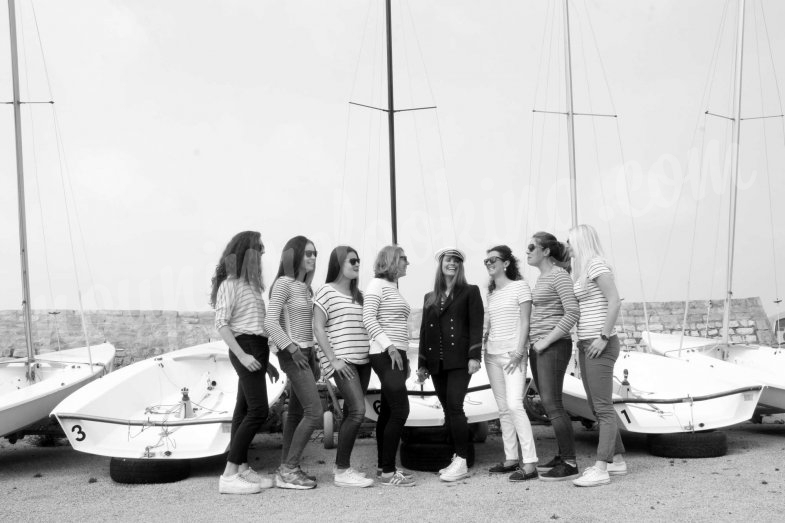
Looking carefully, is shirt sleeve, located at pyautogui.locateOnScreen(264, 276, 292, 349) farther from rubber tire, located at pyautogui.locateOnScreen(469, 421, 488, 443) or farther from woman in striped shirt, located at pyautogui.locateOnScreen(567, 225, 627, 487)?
rubber tire, located at pyautogui.locateOnScreen(469, 421, 488, 443)

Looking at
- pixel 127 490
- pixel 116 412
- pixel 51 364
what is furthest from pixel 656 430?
pixel 51 364

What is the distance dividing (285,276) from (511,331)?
1.47 metres

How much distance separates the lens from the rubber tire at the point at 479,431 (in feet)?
19.8

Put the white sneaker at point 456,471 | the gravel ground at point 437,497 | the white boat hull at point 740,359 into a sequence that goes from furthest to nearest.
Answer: the white boat hull at point 740,359
the white sneaker at point 456,471
the gravel ground at point 437,497

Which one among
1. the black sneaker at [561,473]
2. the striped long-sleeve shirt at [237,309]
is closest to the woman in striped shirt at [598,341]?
the black sneaker at [561,473]

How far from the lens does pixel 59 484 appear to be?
486 cm

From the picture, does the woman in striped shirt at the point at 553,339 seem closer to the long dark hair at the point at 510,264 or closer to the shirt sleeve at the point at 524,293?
the shirt sleeve at the point at 524,293

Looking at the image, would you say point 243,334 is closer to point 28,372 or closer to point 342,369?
point 342,369

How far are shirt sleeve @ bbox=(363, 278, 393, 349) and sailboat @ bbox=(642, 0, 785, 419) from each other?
3.38 metres

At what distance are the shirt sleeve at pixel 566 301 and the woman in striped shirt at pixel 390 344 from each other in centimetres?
95

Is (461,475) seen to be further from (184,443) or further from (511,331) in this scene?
(184,443)

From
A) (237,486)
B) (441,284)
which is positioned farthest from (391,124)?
(237,486)

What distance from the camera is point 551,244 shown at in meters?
4.64

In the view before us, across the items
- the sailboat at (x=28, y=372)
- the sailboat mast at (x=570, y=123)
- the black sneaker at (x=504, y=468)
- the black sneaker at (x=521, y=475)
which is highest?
the sailboat mast at (x=570, y=123)
